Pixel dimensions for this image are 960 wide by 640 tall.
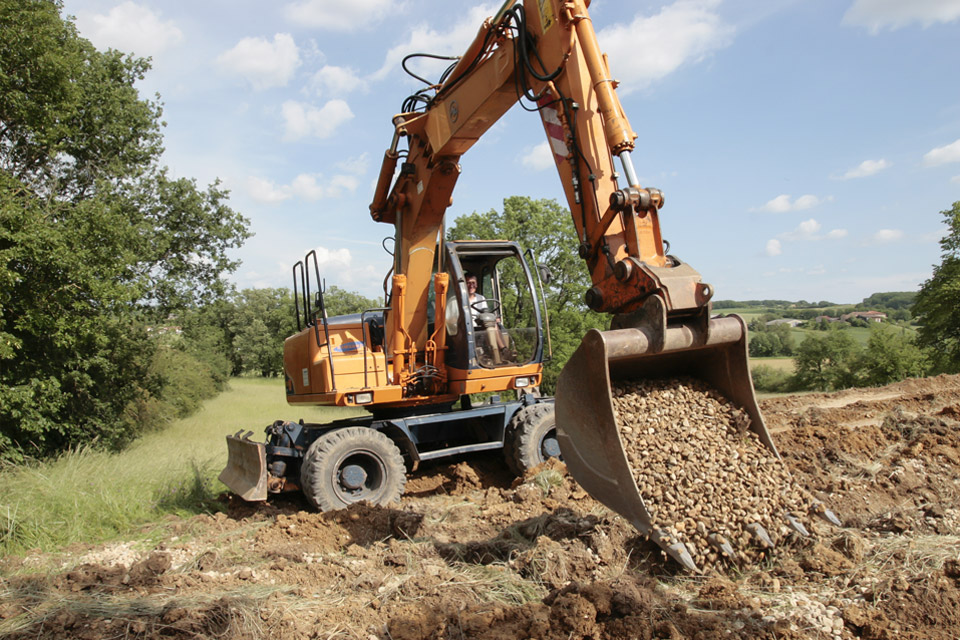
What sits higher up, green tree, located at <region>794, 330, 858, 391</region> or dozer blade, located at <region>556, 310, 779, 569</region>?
dozer blade, located at <region>556, 310, 779, 569</region>

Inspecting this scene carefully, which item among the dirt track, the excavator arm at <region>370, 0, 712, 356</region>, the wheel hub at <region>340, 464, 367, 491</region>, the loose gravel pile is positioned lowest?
the dirt track

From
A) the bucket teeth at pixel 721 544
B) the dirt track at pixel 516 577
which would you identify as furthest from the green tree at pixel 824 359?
the bucket teeth at pixel 721 544

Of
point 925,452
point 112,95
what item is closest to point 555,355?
point 112,95

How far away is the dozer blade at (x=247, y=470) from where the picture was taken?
637 centimetres

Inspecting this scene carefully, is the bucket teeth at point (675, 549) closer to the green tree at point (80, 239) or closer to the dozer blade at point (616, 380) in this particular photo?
the dozer blade at point (616, 380)

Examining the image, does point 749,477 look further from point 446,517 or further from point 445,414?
point 445,414

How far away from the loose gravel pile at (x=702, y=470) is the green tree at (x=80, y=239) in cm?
905

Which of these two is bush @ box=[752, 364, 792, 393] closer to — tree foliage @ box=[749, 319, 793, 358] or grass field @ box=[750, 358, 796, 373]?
grass field @ box=[750, 358, 796, 373]

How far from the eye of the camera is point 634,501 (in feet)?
11.7

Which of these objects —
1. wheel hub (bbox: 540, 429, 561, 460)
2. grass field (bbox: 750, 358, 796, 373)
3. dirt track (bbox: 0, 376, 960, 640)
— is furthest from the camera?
grass field (bbox: 750, 358, 796, 373)

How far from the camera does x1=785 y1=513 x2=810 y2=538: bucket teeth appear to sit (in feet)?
12.1

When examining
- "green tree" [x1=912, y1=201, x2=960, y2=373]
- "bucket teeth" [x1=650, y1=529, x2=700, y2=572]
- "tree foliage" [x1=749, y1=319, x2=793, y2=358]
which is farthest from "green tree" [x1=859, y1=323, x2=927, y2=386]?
"bucket teeth" [x1=650, y1=529, x2=700, y2=572]

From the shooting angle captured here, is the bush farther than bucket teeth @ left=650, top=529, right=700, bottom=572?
Yes

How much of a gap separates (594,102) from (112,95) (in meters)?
13.8
